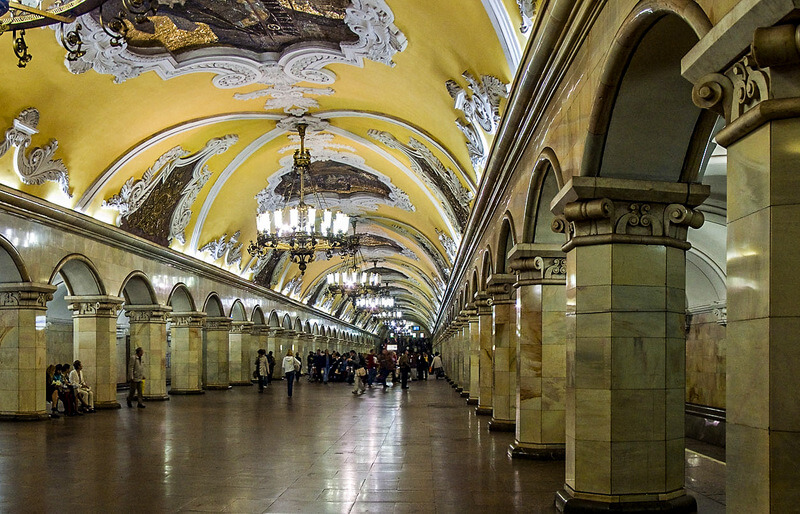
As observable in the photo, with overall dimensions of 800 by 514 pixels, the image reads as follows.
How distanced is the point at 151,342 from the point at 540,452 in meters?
13.1

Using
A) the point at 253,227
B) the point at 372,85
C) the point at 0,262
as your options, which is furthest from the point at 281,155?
the point at 0,262

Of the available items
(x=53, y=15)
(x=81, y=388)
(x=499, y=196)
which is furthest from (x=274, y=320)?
(x=53, y=15)

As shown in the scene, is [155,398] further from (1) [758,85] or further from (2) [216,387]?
(1) [758,85]

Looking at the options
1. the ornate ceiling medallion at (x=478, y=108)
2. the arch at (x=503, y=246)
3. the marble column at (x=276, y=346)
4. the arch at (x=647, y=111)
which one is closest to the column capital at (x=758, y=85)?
the arch at (x=647, y=111)

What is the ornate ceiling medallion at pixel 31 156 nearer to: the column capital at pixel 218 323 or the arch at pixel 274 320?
the column capital at pixel 218 323

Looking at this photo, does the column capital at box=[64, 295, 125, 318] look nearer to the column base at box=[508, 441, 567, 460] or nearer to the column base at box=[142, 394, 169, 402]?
the column base at box=[142, 394, 169, 402]

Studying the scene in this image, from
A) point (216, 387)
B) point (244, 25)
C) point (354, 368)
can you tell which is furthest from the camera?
point (354, 368)

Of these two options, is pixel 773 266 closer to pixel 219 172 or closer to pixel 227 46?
pixel 227 46

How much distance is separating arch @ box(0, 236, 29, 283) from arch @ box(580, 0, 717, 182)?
36.5 feet

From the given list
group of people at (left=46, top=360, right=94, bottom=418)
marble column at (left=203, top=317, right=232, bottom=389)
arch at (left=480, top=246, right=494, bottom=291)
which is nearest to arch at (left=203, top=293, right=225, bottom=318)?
marble column at (left=203, top=317, right=232, bottom=389)

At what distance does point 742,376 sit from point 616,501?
109 inches

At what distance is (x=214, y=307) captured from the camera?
2506cm

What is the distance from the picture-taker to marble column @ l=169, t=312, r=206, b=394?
71.6ft

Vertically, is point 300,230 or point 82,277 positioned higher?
point 300,230
